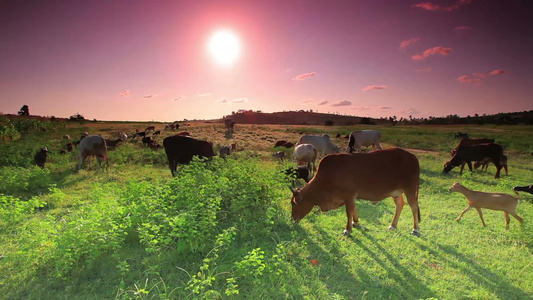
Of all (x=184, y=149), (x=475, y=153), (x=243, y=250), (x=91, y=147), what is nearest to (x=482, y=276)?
(x=243, y=250)

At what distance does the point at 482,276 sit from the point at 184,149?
1138cm

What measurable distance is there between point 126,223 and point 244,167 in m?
3.51

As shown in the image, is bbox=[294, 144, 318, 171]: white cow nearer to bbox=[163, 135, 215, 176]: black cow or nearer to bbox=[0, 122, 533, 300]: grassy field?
bbox=[163, 135, 215, 176]: black cow

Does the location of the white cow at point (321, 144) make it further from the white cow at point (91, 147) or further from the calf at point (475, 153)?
the white cow at point (91, 147)

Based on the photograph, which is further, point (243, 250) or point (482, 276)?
point (243, 250)

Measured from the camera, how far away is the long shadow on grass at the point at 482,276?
4.54m

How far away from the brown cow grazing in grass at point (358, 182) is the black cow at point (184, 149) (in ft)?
23.8

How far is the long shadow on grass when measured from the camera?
454cm

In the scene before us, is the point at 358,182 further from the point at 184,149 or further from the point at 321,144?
the point at 321,144

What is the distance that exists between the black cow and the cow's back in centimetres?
749

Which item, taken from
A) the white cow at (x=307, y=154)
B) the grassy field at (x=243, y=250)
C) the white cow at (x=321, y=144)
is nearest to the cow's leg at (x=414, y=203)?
the grassy field at (x=243, y=250)

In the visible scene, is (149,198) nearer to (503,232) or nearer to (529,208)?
(503,232)

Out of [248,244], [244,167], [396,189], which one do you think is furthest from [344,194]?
[244,167]

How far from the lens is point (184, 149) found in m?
12.9
